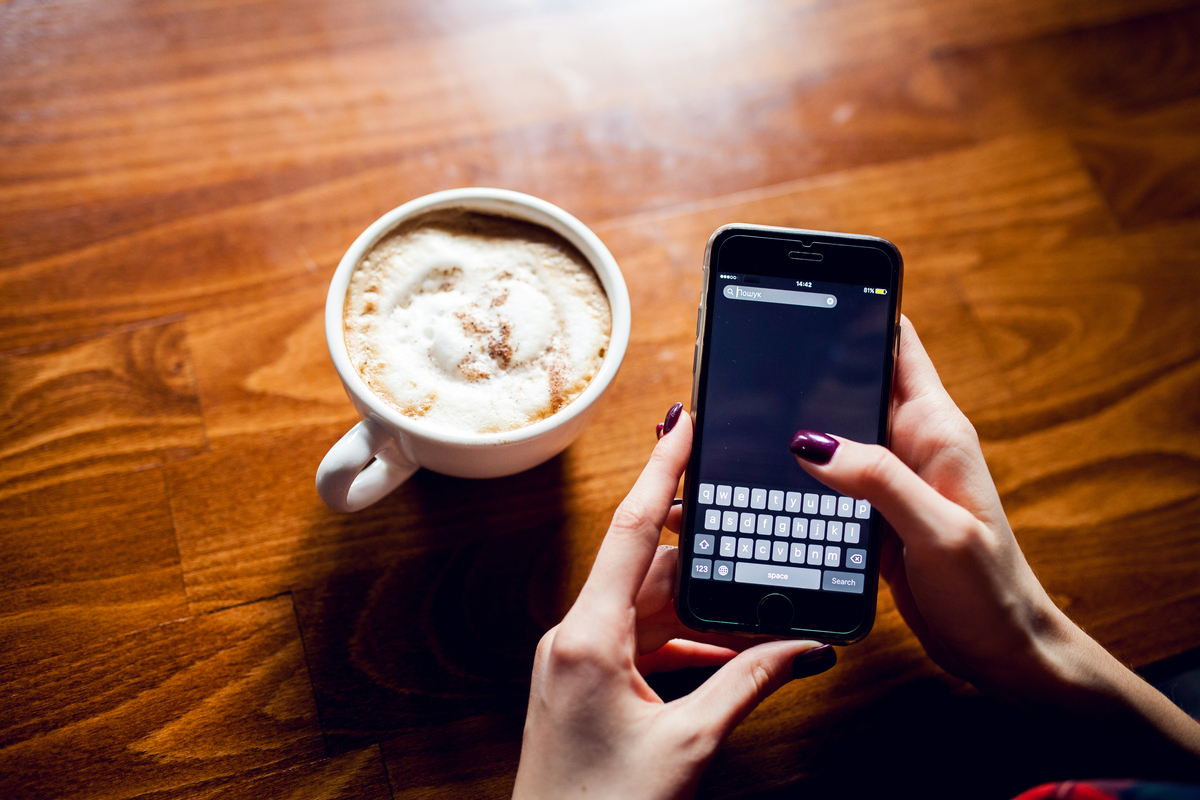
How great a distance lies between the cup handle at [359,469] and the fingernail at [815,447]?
0.31 meters

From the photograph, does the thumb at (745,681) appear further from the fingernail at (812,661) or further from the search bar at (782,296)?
the search bar at (782,296)

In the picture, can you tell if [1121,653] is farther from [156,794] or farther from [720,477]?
[156,794]

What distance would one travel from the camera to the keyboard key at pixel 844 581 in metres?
0.62

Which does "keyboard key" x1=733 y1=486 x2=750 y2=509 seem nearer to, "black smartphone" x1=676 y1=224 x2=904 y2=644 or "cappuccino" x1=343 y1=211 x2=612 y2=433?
"black smartphone" x1=676 y1=224 x2=904 y2=644

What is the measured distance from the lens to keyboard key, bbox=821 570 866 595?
2.04 feet

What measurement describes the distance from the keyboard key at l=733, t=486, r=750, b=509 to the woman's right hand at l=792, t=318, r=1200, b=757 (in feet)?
0.20

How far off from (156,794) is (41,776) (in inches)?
3.8

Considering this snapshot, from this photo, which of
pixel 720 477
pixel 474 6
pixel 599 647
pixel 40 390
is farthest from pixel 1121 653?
pixel 40 390

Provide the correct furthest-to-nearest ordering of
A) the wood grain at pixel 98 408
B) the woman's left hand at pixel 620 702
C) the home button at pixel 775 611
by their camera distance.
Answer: the wood grain at pixel 98 408, the home button at pixel 775 611, the woman's left hand at pixel 620 702

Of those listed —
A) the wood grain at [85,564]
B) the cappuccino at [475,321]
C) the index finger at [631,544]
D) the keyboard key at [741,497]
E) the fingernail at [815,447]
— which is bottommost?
the wood grain at [85,564]

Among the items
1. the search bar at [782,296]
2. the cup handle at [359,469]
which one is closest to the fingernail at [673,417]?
the search bar at [782,296]

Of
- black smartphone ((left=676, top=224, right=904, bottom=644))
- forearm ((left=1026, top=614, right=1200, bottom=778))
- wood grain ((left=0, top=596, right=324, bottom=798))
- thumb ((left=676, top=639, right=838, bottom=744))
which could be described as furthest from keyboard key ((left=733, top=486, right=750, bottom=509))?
wood grain ((left=0, top=596, right=324, bottom=798))

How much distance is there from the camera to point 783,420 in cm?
64

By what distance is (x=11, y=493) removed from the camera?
708mm
